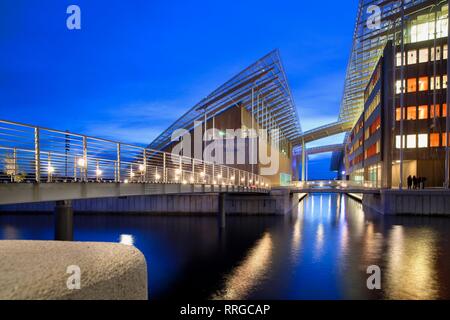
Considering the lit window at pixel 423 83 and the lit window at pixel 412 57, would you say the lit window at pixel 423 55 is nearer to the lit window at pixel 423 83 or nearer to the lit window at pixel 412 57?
the lit window at pixel 412 57

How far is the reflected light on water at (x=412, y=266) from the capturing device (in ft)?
43.7

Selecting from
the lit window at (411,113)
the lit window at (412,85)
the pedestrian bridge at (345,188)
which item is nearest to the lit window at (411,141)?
the lit window at (411,113)

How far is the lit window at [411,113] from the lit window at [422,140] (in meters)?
2.19

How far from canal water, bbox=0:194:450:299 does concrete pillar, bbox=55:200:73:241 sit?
472cm

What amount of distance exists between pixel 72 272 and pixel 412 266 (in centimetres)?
1735

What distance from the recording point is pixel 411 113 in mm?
40688

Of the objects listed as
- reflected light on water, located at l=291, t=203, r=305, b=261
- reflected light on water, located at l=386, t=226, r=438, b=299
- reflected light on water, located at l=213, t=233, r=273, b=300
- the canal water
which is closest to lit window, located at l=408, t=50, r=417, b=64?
the canal water

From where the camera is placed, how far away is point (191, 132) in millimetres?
41375

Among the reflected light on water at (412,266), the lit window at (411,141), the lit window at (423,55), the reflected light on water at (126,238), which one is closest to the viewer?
the reflected light on water at (412,266)

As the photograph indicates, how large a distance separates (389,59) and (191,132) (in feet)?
81.5

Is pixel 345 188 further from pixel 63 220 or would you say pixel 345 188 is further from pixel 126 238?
pixel 63 220

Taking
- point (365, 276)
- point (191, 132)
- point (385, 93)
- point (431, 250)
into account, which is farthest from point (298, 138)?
point (365, 276)

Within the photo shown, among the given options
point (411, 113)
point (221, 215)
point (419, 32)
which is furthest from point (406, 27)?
point (221, 215)
